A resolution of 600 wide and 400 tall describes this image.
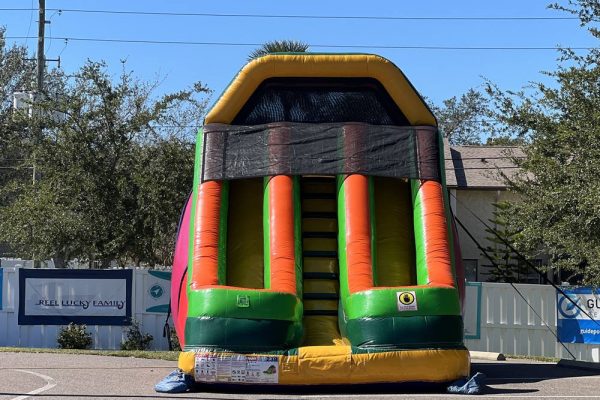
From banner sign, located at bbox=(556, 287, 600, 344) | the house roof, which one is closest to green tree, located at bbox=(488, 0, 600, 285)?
banner sign, located at bbox=(556, 287, 600, 344)

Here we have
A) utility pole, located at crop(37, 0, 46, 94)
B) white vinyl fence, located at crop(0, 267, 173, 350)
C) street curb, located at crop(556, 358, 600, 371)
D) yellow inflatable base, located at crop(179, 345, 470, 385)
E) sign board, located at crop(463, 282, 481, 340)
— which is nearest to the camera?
yellow inflatable base, located at crop(179, 345, 470, 385)

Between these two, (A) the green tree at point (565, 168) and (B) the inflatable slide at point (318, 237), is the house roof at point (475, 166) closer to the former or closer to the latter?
(A) the green tree at point (565, 168)

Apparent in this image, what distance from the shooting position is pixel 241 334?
1066 centimetres

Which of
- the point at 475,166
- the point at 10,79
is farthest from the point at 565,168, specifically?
the point at 10,79

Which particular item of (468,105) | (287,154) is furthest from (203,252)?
(468,105)

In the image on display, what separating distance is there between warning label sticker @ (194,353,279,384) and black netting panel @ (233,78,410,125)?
3646mm

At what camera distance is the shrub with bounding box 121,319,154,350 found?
1794cm

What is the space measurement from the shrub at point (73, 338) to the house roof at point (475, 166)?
17233 mm

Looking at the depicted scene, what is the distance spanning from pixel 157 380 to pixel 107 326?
6567 millimetres

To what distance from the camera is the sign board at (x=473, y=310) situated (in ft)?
62.1

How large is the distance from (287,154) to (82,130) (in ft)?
31.8

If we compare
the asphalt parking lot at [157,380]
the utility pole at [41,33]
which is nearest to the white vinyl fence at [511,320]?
the asphalt parking lot at [157,380]

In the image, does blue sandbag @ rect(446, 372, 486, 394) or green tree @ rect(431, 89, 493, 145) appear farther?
green tree @ rect(431, 89, 493, 145)

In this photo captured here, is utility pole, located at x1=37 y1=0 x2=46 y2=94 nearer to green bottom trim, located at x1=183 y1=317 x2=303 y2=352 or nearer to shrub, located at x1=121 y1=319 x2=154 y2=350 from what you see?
shrub, located at x1=121 y1=319 x2=154 y2=350
